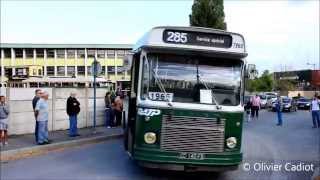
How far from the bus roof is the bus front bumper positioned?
6.77ft

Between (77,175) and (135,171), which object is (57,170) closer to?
(77,175)

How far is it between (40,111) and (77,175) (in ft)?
16.2

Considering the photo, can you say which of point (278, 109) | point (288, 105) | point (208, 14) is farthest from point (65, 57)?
point (278, 109)

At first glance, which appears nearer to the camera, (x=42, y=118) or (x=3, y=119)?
(x=3, y=119)

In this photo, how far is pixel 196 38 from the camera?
10.2 metres

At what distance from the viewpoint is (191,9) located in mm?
37438

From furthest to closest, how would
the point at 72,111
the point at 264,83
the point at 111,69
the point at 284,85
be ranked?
the point at 284,85 < the point at 264,83 < the point at 111,69 < the point at 72,111

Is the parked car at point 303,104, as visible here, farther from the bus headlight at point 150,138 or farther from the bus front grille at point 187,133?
the bus headlight at point 150,138

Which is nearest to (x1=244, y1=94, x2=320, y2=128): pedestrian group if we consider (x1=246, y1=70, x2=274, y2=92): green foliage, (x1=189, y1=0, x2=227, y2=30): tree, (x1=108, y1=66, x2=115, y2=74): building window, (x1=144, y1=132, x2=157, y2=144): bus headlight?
(x1=189, y1=0, x2=227, y2=30): tree

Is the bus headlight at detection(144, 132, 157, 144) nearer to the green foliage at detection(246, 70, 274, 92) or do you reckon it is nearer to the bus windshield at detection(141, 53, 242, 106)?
the bus windshield at detection(141, 53, 242, 106)

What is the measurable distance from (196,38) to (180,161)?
2487 mm

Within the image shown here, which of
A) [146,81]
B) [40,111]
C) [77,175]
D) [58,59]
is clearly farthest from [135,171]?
[58,59]

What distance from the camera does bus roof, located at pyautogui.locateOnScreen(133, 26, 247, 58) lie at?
10.1 meters

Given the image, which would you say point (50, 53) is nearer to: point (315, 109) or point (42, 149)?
point (315, 109)
